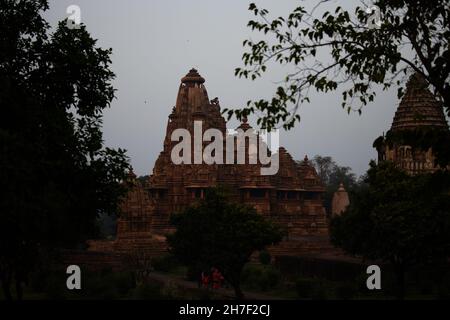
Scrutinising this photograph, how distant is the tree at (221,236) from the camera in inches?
1391

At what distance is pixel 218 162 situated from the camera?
67.6m

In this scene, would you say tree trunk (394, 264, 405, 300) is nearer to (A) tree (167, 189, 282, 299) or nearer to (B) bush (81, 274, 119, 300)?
(A) tree (167, 189, 282, 299)

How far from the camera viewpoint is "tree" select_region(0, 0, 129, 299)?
54.6 ft

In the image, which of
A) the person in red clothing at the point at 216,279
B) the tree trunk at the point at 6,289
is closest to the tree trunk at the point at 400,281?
the person in red clothing at the point at 216,279

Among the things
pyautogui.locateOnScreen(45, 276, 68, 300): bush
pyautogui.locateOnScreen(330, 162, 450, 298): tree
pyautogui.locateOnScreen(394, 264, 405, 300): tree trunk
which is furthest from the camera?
pyautogui.locateOnScreen(394, 264, 405, 300): tree trunk

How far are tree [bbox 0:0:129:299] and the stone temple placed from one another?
126 feet

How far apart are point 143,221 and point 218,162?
35.7 ft

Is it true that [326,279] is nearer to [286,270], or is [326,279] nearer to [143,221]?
[286,270]

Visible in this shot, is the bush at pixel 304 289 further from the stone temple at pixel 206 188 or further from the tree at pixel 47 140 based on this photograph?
the stone temple at pixel 206 188

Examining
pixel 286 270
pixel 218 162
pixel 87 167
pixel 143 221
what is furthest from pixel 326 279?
pixel 87 167

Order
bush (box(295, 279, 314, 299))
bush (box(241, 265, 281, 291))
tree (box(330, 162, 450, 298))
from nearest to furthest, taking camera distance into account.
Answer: tree (box(330, 162, 450, 298)) < bush (box(295, 279, 314, 299)) < bush (box(241, 265, 281, 291))

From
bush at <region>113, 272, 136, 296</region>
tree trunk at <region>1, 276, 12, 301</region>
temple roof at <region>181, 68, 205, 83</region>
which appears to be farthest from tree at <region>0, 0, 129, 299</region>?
temple roof at <region>181, 68, 205, 83</region>

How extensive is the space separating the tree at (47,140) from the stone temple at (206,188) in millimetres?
38554

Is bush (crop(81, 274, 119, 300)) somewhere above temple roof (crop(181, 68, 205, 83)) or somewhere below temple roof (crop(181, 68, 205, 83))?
below
